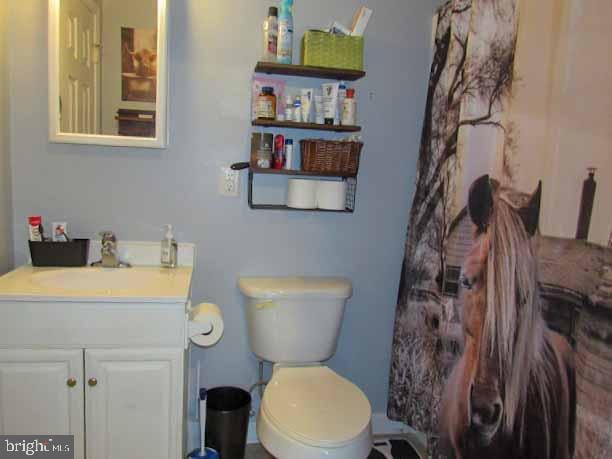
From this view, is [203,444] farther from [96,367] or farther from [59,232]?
[59,232]

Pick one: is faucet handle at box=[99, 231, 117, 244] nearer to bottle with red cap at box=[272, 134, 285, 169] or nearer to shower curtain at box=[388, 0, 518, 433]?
bottle with red cap at box=[272, 134, 285, 169]

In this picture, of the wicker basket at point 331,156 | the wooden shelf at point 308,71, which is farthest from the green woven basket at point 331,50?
the wicker basket at point 331,156

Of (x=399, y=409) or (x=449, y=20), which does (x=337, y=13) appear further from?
(x=399, y=409)

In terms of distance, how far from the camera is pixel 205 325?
146 centimetres

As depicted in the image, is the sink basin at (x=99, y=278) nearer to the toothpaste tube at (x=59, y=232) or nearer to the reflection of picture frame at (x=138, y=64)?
the toothpaste tube at (x=59, y=232)

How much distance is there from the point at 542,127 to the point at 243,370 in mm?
1458

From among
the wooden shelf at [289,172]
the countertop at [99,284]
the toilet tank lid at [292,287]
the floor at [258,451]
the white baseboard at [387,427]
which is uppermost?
the wooden shelf at [289,172]

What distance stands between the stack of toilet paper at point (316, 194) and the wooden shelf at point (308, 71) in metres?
0.42

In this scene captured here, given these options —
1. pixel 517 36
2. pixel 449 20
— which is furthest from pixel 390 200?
pixel 517 36

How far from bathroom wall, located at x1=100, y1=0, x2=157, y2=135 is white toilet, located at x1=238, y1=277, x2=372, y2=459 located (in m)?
0.81

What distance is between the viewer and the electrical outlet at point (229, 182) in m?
1.74

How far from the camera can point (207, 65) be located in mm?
1671

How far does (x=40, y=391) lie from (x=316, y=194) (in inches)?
45.1

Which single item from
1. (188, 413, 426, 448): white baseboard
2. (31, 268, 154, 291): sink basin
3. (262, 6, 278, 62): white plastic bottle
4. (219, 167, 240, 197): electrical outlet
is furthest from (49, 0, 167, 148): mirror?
(188, 413, 426, 448): white baseboard
